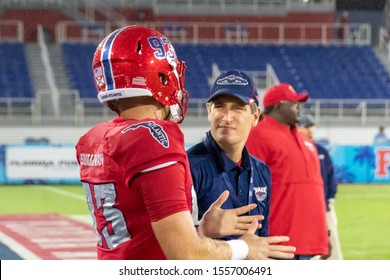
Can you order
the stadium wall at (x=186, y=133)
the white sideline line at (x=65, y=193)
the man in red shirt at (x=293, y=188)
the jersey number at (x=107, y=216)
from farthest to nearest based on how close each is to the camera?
the stadium wall at (x=186, y=133) < the white sideline line at (x=65, y=193) < the man in red shirt at (x=293, y=188) < the jersey number at (x=107, y=216)

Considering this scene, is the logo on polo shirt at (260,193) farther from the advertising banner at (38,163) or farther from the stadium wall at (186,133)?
the stadium wall at (186,133)

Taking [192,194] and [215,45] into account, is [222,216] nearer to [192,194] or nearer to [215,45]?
[192,194]

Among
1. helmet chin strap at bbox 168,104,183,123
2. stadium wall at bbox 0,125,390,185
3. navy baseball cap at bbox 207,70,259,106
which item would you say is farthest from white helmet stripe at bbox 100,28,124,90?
stadium wall at bbox 0,125,390,185

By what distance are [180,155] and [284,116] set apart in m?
2.53

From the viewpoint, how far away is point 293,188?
13.2 ft

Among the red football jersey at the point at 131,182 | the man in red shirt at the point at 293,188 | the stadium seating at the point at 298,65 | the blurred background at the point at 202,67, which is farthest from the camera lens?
the stadium seating at the point at 298,65

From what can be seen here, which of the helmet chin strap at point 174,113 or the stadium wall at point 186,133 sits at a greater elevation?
the helmet chin strap at point 174,113

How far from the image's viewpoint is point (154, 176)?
180 centimetres

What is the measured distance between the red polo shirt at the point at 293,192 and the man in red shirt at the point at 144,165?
1.86m

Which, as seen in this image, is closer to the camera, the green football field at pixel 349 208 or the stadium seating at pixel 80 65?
the green football field at pixel 349 208

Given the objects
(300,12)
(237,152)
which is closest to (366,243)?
(237,152)

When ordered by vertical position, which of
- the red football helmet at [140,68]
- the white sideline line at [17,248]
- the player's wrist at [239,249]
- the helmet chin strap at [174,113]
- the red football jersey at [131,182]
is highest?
the red football helmet at [140,68]

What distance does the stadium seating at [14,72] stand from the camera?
21.4m

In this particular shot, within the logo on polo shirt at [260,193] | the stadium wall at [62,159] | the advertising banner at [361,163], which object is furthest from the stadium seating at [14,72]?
the logo on polo shirt at [260,193]
